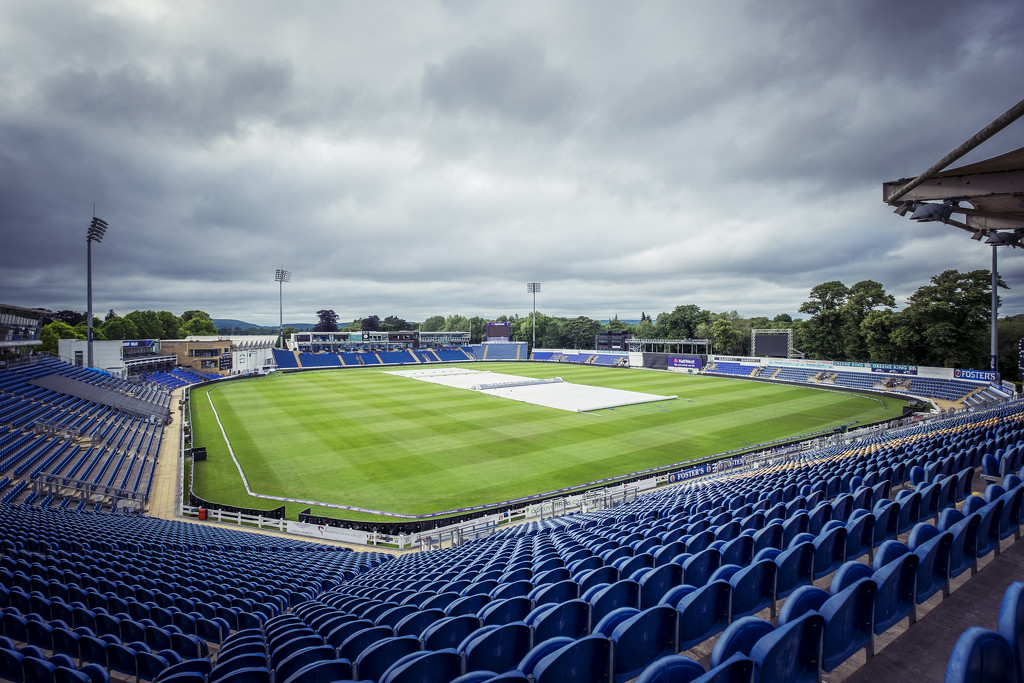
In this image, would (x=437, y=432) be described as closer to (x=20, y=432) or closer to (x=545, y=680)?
(x=20, y=432)

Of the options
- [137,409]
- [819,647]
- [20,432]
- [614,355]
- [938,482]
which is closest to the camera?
[819,647]

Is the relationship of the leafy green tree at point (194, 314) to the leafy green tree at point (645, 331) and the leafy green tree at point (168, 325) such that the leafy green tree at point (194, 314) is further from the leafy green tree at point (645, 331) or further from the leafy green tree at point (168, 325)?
the leafy green tree at point (645, 331)

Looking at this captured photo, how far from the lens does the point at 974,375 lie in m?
45.3

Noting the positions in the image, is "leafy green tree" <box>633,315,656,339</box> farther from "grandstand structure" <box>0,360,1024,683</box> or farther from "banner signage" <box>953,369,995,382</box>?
"grandstand structure" <box>0,360,1024,683</box>

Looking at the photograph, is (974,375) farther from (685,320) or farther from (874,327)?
(685,320)

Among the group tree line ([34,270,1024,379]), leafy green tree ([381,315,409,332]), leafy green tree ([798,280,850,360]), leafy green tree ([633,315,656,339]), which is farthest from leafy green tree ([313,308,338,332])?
leafy green tree ([798,280,850,360])

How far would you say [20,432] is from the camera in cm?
2450

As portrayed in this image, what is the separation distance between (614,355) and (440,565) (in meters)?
80.0

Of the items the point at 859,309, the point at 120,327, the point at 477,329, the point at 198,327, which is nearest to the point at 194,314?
the point at 198,327

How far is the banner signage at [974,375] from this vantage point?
43969 millimetres

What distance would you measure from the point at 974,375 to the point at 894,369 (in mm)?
7848

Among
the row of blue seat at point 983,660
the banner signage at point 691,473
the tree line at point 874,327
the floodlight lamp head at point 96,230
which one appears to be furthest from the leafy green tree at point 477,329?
the row of blue seat at point 983,660

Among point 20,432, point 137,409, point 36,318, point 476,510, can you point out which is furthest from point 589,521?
point 36,318

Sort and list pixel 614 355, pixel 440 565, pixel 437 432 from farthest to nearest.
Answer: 1. pixel 614 355
2. pixel 437 432
3. pixel 440 565
